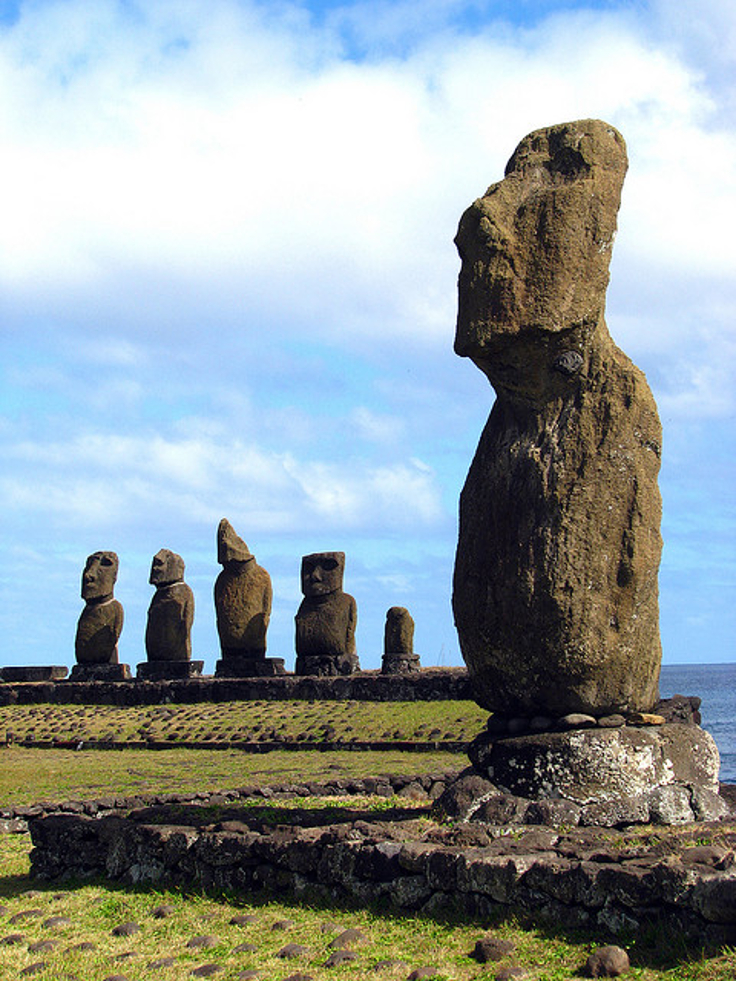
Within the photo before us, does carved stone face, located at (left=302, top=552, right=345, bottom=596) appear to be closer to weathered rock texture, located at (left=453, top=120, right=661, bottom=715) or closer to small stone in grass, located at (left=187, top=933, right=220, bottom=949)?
weathered rock texture, located at (left=453, top=120, right=661, bottom=715)

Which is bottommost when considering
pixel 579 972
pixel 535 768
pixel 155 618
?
pixel 579 972

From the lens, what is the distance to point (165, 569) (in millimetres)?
28812

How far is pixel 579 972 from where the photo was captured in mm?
5254

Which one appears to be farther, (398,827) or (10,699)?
(10,699)

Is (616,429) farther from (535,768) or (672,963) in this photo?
→ (672,963)

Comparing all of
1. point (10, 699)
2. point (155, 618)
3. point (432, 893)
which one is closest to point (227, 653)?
point (155, 618)

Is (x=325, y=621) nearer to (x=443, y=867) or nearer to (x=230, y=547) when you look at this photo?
(x=230, y=547)

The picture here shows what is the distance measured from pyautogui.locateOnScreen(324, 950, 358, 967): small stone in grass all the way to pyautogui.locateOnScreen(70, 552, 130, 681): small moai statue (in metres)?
24.5

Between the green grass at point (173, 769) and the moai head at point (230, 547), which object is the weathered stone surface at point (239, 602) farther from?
the green grass at point (173, 769)

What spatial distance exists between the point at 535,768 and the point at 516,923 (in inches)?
78.1

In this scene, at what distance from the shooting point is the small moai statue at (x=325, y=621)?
84.9ft

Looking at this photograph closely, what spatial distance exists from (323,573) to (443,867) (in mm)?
19881

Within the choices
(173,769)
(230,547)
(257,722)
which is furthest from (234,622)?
(173,769)

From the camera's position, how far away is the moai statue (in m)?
26.9
